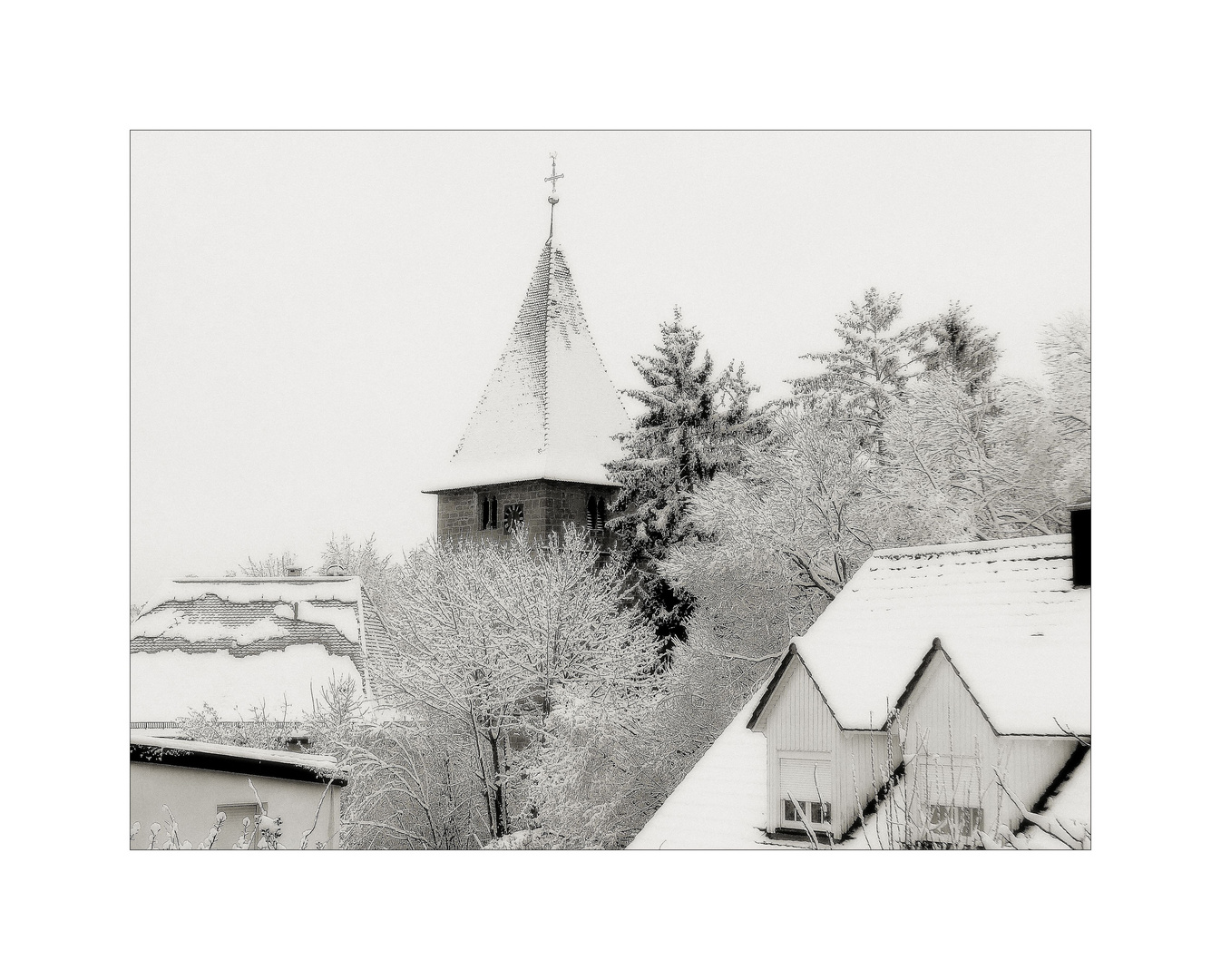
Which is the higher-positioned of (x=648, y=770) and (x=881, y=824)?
(x=881, y=824)

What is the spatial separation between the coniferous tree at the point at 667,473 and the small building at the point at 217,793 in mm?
4835

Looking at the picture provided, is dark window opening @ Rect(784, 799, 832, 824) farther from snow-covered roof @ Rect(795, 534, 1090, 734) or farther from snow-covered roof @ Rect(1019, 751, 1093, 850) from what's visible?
snow-covered roof @ Rect(1019, 751, 1093, 850)

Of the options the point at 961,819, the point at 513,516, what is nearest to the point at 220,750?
the point at 961,819

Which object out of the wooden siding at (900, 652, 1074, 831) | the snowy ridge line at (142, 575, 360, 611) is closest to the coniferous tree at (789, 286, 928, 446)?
the wooden siding at (900, 652, 1074, 831)

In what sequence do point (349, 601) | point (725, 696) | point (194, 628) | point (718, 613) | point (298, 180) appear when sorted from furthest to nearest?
point (718, 613)
point (725, 696)
point (349, 601)
point (194, 628)
point (298, 180)

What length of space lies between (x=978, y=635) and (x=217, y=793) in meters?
4.33

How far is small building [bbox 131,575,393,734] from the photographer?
729 centimetres

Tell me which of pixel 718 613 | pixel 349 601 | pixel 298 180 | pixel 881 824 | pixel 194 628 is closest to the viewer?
pixel 881 824

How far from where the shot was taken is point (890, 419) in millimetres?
9578

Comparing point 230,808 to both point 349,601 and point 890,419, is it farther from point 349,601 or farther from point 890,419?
point 890,419

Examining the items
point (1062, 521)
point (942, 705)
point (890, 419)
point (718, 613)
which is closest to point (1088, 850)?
point (942, 705)

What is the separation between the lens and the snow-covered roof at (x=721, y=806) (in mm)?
6543

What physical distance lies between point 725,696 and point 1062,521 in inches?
162

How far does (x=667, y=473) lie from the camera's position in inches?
470
